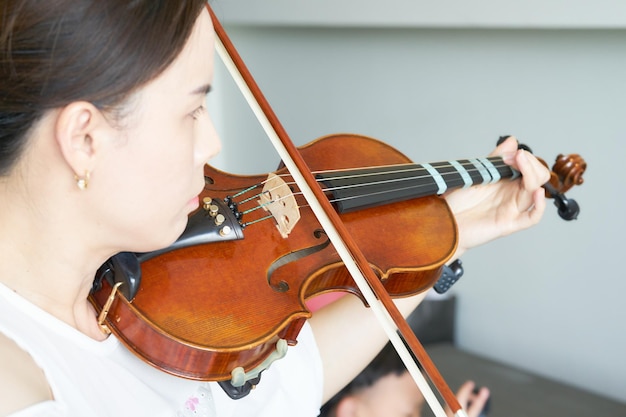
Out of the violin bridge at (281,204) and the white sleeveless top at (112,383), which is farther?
the violin bridge at (281,204)

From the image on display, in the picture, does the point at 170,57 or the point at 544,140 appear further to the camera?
the point at 544,140

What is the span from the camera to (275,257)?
91 cm

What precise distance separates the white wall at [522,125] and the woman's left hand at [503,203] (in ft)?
1.33

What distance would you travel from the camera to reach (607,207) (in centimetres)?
152

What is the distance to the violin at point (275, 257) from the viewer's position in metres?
0.76

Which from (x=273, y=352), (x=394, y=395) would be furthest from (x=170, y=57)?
(x=394, y=395)

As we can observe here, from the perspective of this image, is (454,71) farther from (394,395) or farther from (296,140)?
(394,395)

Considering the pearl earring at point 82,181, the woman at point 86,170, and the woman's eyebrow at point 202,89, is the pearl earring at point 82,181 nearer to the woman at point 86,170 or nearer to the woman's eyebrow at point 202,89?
the woman at point 86,170

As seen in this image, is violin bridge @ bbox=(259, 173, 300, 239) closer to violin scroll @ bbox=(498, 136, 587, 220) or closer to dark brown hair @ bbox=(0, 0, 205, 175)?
dark brown hair @ bbox=(0, 0, 205, 175)

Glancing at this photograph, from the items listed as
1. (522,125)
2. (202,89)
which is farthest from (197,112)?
(522,125)

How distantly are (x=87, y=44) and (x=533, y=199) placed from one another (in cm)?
81

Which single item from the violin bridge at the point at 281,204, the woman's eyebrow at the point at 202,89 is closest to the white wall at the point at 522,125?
the violin bridge at the point at 281,204

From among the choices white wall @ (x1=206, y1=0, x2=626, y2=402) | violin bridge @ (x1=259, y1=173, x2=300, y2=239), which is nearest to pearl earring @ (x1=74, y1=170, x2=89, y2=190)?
violin bridge @ (x1=259, y1=173, x2=300, y2=239)

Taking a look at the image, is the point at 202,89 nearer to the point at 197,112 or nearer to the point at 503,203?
the point at 197,112
